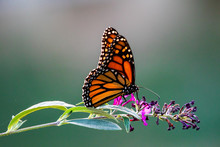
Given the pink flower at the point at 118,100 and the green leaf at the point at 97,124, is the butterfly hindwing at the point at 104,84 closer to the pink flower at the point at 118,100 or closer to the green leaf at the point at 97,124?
the pink flower at the point at 118,100

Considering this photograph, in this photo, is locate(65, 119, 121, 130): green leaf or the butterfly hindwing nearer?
locate(65, 119, 121, 130): green leaf

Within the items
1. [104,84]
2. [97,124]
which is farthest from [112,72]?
[97,124]

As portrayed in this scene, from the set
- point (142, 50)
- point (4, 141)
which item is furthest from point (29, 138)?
point (142, 50)

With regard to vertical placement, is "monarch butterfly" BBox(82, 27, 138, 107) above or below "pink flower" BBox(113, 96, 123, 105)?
above

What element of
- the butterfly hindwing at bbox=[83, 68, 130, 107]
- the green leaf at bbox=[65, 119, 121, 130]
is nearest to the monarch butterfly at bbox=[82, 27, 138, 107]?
the butterfly hindwing at bbox=[83, 68, 130, 107]

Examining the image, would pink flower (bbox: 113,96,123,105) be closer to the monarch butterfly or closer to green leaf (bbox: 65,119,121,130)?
the monarch butterfly

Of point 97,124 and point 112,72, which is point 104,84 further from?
point 97,124

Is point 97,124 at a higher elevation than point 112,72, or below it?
below

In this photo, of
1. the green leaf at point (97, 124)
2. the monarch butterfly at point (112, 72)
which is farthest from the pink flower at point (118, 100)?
the green leaf at point (97, 124)

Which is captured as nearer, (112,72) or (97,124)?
(97,124)
